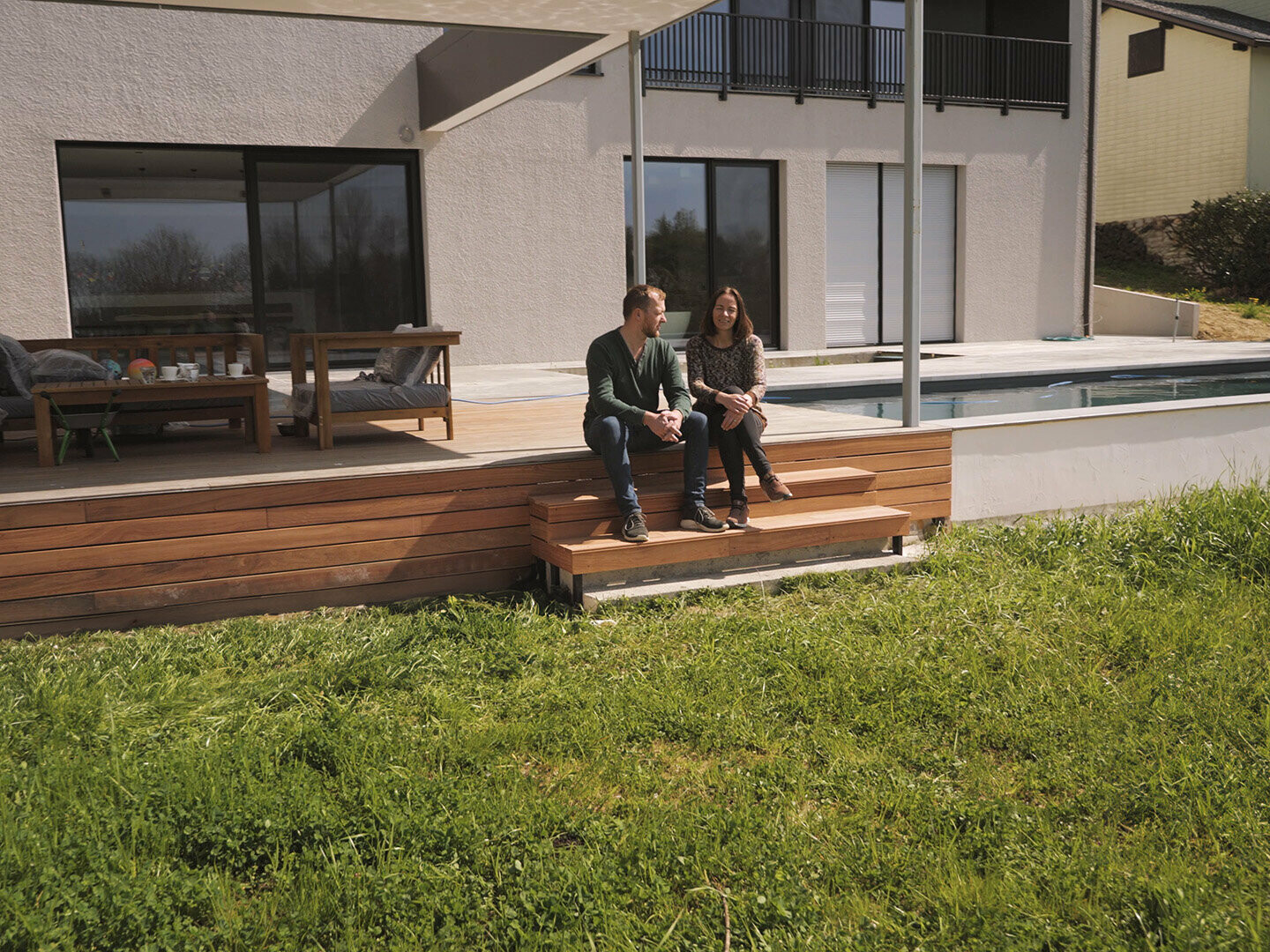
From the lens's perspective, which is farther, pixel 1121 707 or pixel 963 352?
pixel 963 352

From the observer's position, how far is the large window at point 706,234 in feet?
43.7

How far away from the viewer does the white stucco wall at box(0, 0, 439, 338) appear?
9945 mm

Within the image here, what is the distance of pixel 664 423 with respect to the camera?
4.64 metres

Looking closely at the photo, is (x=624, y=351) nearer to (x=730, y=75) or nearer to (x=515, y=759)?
(x=515, y=759)

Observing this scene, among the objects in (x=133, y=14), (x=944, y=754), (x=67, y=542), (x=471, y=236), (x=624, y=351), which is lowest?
(x=944, y=754)

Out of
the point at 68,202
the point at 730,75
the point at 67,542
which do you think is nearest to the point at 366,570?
the point at 67,542

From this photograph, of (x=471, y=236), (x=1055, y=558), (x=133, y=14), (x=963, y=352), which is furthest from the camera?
(x=963, y=352)

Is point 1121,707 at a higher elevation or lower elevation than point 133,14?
lower

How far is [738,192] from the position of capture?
45.0 ft

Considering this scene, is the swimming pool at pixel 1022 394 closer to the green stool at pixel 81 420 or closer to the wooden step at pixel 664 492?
the wooden step at pixel 664 492

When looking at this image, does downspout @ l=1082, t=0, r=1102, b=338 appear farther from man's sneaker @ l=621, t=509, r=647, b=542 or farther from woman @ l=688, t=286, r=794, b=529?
man's sneaker @ l=621, t=509, r=647, b=542

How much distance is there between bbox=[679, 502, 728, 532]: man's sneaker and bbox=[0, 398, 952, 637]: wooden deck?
41cm

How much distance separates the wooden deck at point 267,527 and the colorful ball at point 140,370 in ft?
1.27

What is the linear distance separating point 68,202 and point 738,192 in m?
7.23
